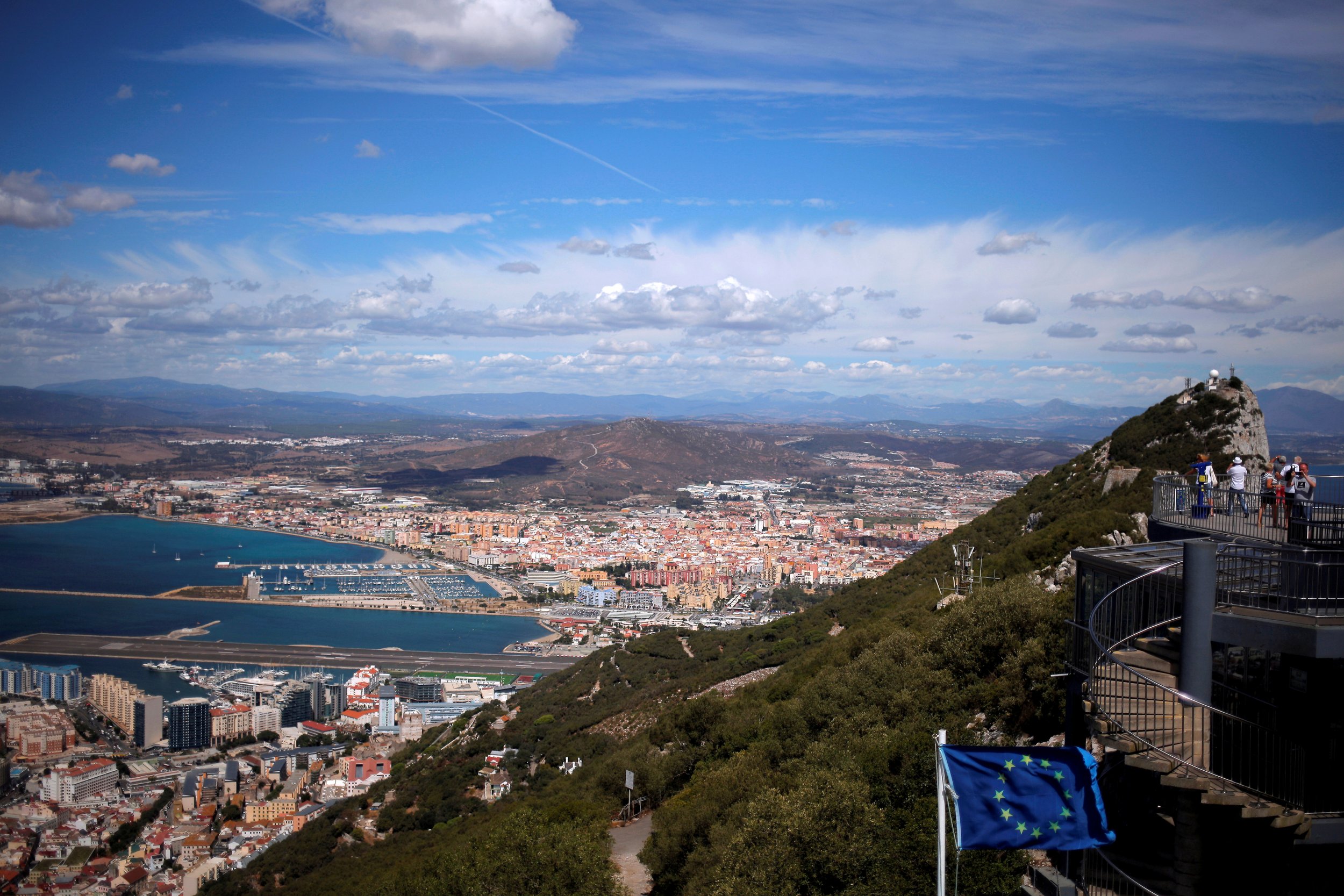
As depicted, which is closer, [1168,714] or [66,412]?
[1168,714]

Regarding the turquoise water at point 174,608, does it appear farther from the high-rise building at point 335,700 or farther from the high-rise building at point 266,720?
the high-rise building at point 266,720

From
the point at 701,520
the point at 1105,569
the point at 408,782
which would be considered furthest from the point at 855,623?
the point at 701,520

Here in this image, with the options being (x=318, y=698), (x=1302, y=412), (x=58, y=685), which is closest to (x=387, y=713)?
(x=318, y=698)

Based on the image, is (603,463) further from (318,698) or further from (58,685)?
(58,685)

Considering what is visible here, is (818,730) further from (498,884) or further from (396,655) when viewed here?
(396,655)

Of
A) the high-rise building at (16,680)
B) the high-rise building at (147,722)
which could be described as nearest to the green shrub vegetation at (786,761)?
the high-rise building at (147,722)

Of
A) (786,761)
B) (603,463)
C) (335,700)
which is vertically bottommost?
(335,700)

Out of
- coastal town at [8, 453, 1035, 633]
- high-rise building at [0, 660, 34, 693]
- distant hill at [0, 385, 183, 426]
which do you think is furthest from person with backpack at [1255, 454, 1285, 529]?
distant hill at [0, 385, 183, 426]

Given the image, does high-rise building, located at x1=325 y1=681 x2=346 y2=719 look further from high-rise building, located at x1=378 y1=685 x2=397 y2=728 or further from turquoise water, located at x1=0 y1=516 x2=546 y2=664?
turquoise water, located at x1=0 y1=516 x2=546 y2=664
